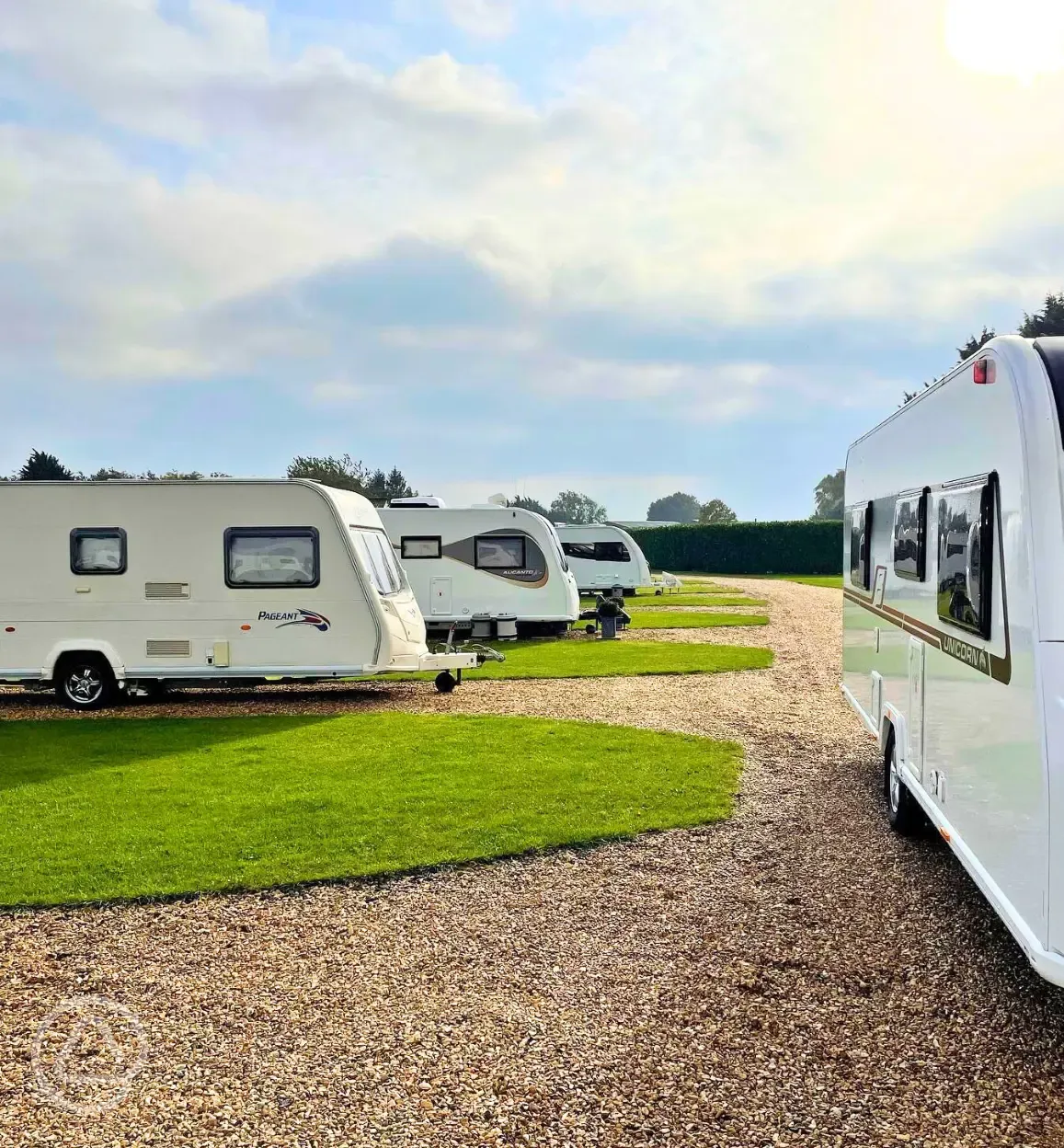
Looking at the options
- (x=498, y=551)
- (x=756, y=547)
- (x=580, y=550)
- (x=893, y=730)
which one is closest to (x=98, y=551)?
(x=498, y=551)

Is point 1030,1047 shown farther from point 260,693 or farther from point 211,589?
point 260,693

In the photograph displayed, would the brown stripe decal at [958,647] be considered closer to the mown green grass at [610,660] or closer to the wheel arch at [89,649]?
the mown green grass at [610,660]

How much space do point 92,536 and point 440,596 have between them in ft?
25.2

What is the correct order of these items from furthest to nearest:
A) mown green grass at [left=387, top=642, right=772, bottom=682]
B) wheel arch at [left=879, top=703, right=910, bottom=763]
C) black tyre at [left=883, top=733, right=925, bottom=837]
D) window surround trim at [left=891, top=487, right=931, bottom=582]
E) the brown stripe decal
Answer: mown green grass at [left=387, top=642, right=772, bottom=682] → black tyre at [left=883, top=733, right=925, bottom=837] → wheel arch at [left=879, top=703, right=910, bottom=763] → window surround trim at [left=891, top=487, right=931, bottom=582] → the brown stripe decal

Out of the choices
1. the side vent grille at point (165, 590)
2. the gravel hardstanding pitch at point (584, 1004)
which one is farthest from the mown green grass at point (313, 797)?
the side vent grille at point (165, 590)

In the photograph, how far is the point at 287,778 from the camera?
339 inches

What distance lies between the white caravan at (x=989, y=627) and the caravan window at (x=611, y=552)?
915 inches

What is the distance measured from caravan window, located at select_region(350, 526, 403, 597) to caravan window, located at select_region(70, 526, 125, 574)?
277cm

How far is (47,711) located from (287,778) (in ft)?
17.7

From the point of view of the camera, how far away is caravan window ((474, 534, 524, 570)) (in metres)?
18.8

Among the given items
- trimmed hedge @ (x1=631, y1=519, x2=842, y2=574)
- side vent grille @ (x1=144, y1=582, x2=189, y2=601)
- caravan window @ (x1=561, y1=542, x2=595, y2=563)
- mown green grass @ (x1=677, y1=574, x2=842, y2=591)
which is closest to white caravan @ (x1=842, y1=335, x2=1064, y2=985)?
side vent grille @ (x1=144, y1=582, x2=189, y2=601)

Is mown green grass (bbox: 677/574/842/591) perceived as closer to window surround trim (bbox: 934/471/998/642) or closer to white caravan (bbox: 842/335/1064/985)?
white caravan (bbox: 842/335/1064/985)

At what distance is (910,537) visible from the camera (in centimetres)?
632

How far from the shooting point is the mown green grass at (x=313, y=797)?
6.40 metres
